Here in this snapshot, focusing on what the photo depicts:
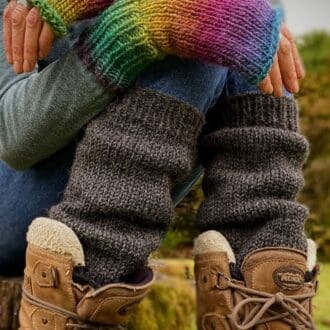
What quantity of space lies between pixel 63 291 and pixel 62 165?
211 mm

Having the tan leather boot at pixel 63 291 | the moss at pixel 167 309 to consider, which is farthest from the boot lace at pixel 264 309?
the moss at pixel 167 309

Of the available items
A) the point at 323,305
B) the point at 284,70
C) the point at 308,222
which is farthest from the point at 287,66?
the point at 323,305

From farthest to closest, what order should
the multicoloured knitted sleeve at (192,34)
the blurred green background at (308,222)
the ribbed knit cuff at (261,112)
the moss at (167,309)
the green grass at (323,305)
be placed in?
the green grass at (323,305) < the blurred green background at (308,222) < the moss at (167,309) < the ribbed knit cuff at (261,112) < the multicoloured knitted sleeve at (192,34)

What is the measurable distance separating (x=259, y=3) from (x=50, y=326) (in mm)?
478

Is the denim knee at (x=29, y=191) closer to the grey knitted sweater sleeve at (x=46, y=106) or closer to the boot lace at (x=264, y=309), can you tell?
the grey knitted sweater sleeve at (x=46, y=106)

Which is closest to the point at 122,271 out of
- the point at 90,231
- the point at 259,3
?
the point at 90,231

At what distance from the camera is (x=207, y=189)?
1.04 meters

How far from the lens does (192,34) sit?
2.88 ft

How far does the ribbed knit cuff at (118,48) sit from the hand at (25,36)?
0.17 feet

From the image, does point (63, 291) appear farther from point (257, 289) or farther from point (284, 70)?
point (284, 70)

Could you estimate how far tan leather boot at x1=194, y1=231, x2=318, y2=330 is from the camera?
0.95 m

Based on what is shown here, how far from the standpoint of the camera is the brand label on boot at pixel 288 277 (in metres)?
0.96

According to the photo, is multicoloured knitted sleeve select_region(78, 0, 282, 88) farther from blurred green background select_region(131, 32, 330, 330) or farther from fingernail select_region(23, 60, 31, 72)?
blurred green background select_region(131, 32, 330, 330)

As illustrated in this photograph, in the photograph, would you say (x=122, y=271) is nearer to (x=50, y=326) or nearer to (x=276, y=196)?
(x=50, y=326)
